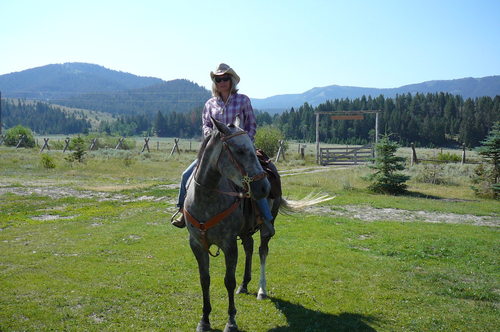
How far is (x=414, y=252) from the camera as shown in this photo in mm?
9180

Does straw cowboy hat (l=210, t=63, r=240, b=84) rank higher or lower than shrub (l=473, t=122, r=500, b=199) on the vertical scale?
higher

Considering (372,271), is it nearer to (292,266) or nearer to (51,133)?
(292,266)

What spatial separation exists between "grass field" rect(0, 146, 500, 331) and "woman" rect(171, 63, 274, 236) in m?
1.68

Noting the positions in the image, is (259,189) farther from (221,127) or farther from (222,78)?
(222,78)

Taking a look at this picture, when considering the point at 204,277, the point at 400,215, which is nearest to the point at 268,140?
the point at 400,215

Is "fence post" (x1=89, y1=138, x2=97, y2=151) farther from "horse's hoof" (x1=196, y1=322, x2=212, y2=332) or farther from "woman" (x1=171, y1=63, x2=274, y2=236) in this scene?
"horse's hoof" (x1=196, y1=322, x2=212, y2=332)

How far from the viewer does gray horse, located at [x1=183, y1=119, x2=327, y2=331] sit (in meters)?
4.27

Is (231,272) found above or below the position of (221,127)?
below

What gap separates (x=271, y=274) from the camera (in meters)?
7.64

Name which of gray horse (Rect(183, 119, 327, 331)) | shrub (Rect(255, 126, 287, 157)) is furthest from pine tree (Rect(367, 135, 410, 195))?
shrub (Rect(255, 126, 287, 157))

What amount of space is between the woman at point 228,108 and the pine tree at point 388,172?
648 inches

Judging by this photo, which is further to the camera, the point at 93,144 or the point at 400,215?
the point at 93,144

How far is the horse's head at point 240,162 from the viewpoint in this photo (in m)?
4.14

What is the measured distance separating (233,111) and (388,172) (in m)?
17.1
